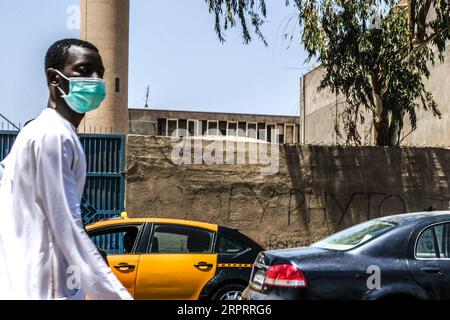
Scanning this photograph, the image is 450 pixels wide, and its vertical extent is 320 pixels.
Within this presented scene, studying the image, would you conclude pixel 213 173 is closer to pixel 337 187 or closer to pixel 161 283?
pixel 337 187

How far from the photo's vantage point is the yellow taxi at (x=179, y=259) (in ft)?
26.2

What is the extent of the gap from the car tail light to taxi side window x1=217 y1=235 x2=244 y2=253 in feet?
7.50

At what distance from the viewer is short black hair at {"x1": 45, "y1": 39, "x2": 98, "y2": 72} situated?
2.77 m

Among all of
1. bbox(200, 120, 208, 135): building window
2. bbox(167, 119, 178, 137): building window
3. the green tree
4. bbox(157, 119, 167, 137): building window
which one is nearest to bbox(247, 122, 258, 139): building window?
bbox(200, 120, 208, 135): building window

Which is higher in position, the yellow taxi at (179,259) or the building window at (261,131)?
the building window at (261,131)

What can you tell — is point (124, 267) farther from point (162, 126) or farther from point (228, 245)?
point (162, 126)

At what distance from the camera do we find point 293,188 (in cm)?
1290

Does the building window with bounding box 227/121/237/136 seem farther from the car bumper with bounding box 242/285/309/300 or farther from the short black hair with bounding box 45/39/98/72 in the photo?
the short black hair with bounding box 45/39/98/72

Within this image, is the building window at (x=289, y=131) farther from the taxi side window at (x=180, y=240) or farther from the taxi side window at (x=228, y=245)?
the taxi side window at (x=180, y=240)

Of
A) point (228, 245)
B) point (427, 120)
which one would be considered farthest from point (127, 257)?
point (427, 120)

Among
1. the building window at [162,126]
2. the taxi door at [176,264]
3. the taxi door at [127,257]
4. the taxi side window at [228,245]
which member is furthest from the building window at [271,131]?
the taxi door at [127,257]

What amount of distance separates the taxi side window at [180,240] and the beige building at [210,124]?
96.7 ft

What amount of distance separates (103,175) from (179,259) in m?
4.48
